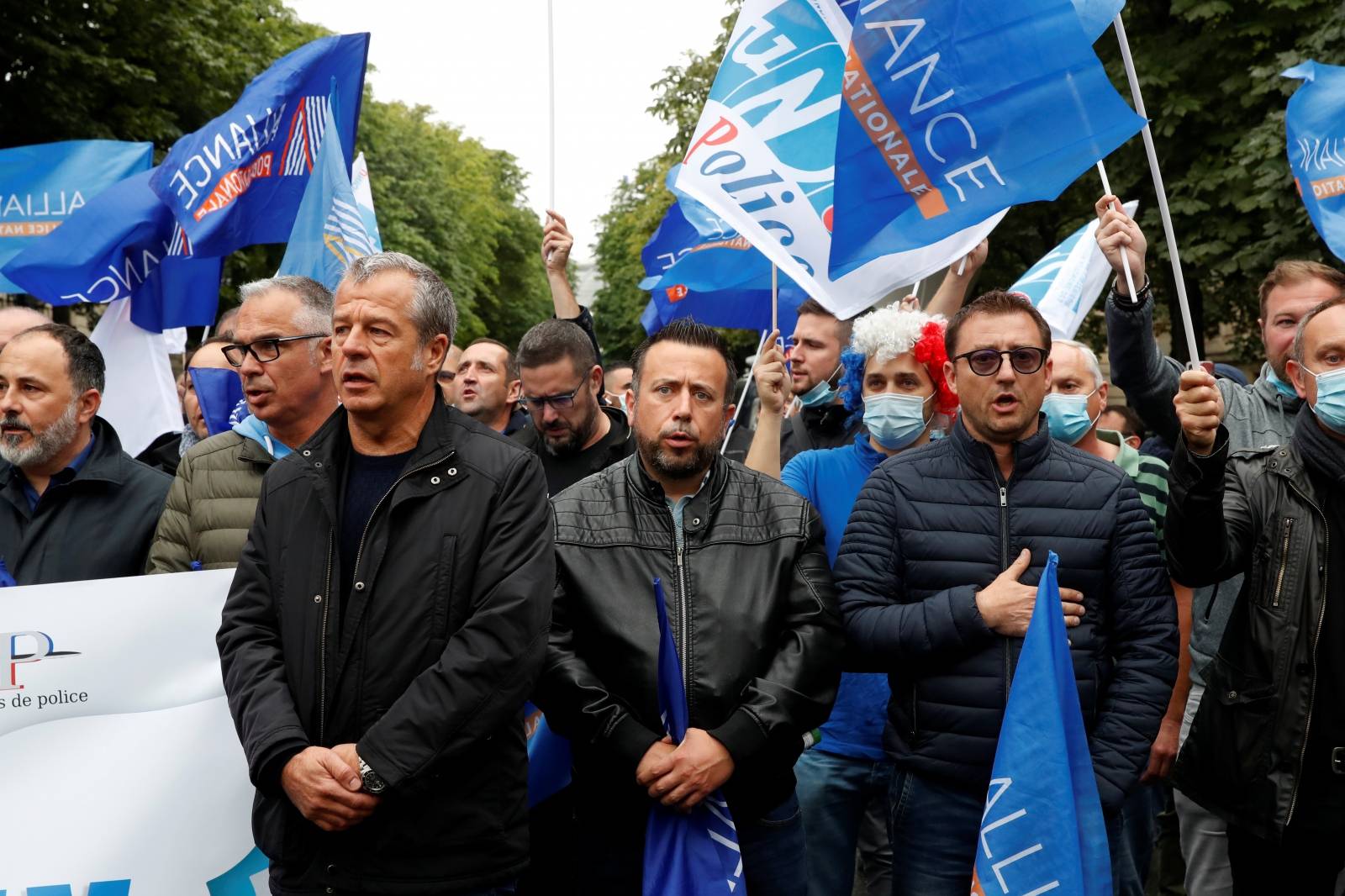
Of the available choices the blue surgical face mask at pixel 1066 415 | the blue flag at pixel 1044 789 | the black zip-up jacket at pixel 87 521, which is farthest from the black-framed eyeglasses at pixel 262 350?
the blue surgical face mask at pixel 1066 415

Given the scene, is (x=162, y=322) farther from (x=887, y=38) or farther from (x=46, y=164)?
(x=887, y=38)

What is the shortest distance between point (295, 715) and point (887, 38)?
270 cm

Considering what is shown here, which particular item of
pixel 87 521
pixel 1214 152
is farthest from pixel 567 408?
pixel 1214 152

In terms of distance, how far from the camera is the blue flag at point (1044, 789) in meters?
3.13

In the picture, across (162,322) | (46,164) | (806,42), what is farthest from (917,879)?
(46,164)

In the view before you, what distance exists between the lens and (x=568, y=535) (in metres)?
3.51

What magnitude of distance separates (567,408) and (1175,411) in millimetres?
2418

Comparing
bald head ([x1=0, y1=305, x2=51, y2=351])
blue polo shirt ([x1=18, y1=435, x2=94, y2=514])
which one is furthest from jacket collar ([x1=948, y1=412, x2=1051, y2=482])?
bald head ([x1=0, y1=305, x2=51, y2=351])

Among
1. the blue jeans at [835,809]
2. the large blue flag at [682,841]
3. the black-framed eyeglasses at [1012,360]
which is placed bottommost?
the blue jeans at [835,809]

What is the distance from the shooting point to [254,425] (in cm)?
429

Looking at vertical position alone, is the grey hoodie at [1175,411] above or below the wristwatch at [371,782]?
above

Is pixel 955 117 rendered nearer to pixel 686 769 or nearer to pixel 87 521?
pixel 686 769

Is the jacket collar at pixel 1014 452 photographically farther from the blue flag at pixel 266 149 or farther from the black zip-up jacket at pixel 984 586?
the blue flag at pixel 266 149

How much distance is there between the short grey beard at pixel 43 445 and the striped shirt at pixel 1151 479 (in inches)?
135
